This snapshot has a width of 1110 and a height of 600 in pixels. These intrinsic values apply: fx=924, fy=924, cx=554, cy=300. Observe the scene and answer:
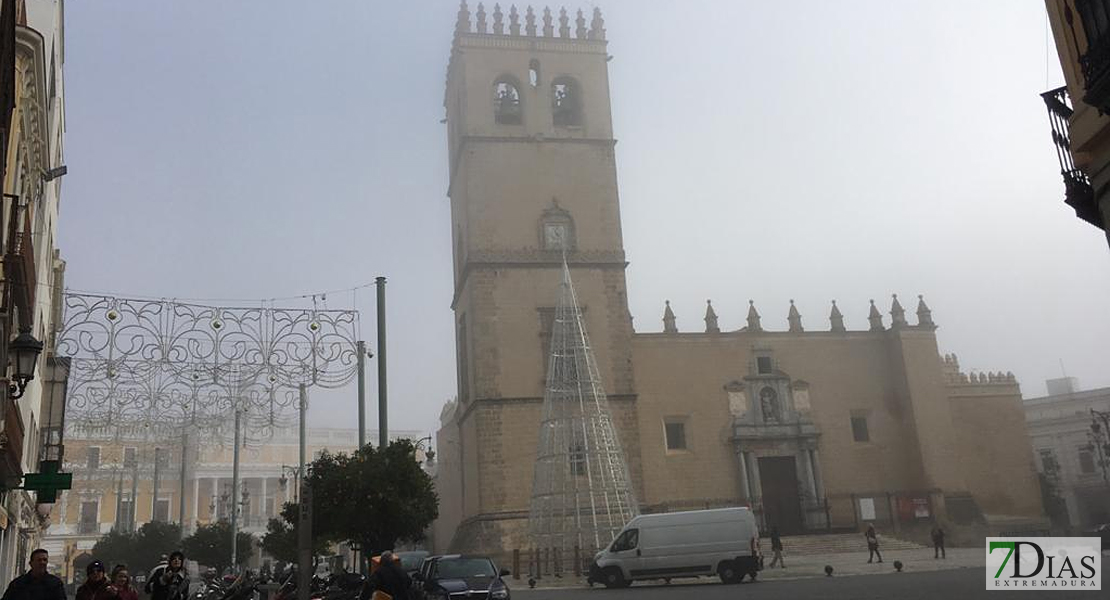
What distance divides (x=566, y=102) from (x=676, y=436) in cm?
1453

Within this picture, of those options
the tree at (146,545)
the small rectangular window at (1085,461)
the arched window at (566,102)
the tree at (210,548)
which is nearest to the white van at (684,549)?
the arched window at (566,102)

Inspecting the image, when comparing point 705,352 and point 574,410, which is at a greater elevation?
point 705,352

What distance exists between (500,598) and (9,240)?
9.19 meters

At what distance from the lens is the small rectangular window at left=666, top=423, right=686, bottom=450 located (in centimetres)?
3553

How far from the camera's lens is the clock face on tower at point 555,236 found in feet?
119

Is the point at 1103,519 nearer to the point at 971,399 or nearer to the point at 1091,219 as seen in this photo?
the point at 971,399

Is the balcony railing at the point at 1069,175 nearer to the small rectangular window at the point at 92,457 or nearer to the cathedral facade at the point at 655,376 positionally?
the cathedral facade at the point at 655,376

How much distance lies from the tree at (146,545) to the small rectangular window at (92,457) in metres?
7.09

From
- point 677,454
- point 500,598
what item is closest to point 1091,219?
point 500,598

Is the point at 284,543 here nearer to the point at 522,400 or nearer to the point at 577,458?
the point at 522,400

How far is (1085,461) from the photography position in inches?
2237

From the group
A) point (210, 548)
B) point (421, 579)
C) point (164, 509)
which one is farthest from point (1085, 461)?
point (164, 509)

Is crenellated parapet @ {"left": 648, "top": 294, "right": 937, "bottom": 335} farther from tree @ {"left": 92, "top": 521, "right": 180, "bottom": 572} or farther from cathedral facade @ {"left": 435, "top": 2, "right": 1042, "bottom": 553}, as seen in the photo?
tree @ {"left": 92, "top": 521, "right": 180, "bottom": 572}

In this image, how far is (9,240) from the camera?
1252 centimetres
